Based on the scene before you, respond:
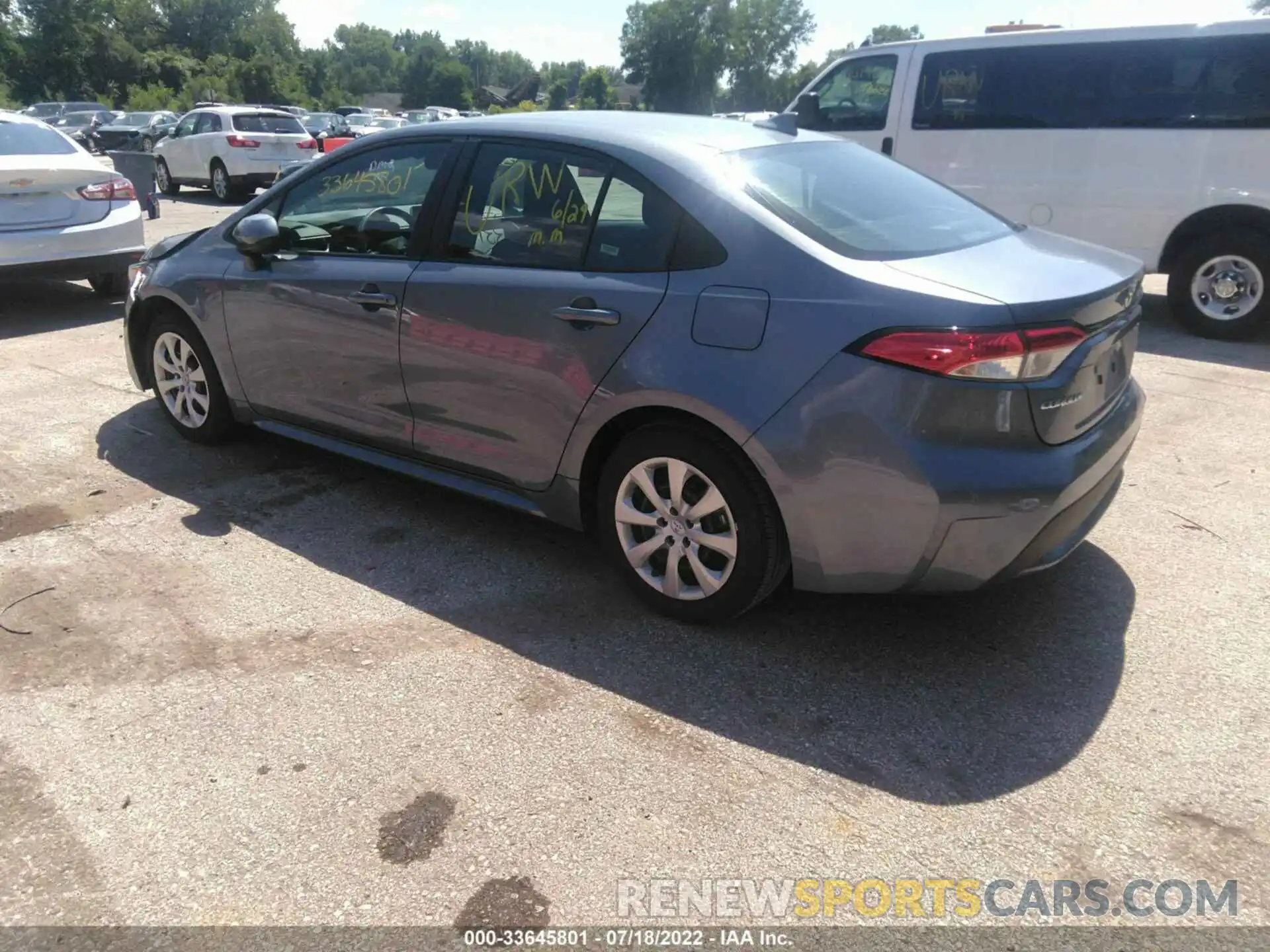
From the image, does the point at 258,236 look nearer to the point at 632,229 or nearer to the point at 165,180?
the point at 632,229

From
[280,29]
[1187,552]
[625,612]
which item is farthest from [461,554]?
[280,29]

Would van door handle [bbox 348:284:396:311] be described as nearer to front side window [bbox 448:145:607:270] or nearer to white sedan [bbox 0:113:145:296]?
front side window [bbox 448:145:607:270]

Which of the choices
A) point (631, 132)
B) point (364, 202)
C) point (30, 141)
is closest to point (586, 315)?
point (631, 132)

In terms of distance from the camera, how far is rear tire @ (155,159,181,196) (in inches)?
752

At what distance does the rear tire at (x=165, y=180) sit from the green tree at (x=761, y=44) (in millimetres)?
90708

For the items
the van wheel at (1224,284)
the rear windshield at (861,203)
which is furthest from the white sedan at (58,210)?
the van wheel at (1224,284)

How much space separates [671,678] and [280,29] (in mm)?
112986

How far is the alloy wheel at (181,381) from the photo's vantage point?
489 cm

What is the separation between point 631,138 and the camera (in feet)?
11.4

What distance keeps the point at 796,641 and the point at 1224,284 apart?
6154mm

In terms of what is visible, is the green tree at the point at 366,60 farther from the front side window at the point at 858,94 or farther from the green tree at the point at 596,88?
the front side window at the point at 858,94

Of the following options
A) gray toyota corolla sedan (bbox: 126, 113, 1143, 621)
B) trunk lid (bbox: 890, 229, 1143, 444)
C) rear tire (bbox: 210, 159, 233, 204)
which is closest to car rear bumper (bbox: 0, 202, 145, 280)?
gray toyota corolla sedan (bbox: 126, 113, 1143, 621)

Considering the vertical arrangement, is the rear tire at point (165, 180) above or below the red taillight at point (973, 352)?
below

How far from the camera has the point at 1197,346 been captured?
744 centimetres
